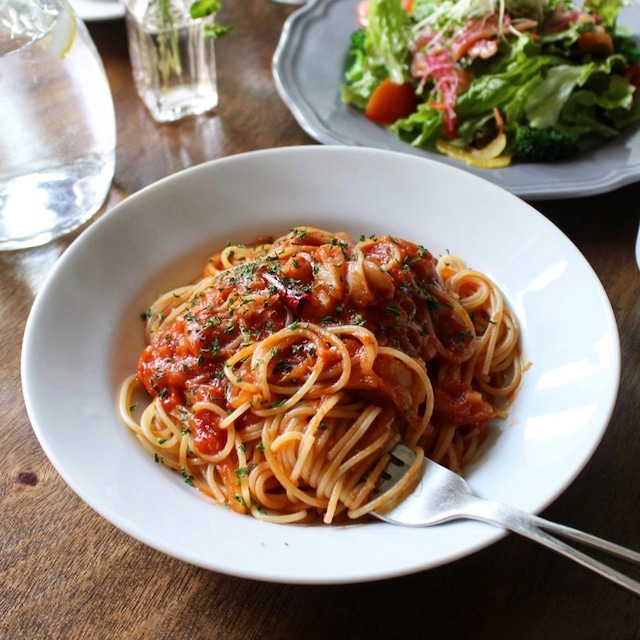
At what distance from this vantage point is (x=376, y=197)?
3.44m

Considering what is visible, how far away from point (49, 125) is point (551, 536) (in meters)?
3.06

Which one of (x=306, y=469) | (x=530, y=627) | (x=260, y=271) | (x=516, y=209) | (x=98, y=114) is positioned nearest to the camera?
(x=530, y=627)

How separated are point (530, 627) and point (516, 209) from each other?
69.5 inches

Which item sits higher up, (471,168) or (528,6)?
(528,6)

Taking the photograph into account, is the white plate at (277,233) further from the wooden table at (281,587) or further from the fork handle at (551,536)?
the wooden table at (281,587)

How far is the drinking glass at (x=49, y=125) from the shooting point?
3.37m

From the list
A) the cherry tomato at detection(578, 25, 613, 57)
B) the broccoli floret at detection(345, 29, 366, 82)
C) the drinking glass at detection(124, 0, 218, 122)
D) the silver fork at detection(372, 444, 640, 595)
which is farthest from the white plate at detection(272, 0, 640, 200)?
the silver fork at detection(372, 444, 640, 595)

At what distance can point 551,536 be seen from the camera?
1.99m

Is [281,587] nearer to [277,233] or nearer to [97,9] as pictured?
[277,233]

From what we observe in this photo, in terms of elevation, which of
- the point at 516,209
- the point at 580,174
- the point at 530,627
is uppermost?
the point at 516,209

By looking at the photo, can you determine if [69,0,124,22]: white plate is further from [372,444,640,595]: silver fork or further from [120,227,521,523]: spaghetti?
[372,444,640,595]: silver fork

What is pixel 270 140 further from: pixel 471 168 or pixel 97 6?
pixel 97 6

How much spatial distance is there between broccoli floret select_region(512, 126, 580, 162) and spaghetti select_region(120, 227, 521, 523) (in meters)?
1.46

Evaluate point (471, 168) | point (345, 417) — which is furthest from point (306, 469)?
point (471, 168)
